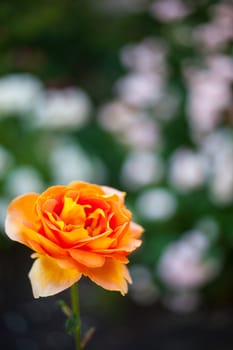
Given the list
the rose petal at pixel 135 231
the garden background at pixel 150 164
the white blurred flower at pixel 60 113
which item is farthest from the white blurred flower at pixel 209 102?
the rose petal at pixel 135 231

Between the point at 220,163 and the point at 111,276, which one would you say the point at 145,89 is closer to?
the point at 220,163

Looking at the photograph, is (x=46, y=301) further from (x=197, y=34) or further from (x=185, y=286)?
(x=197, y=34)

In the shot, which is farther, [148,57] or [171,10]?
[148,57]

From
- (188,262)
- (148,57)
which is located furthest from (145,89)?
(188,262)

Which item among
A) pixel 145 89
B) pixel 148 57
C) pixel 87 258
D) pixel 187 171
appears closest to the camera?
pixel 87 258

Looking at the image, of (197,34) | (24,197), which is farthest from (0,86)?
(24,197)

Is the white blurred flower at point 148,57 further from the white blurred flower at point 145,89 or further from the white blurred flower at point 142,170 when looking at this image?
the white blurred flower at point 142,170
